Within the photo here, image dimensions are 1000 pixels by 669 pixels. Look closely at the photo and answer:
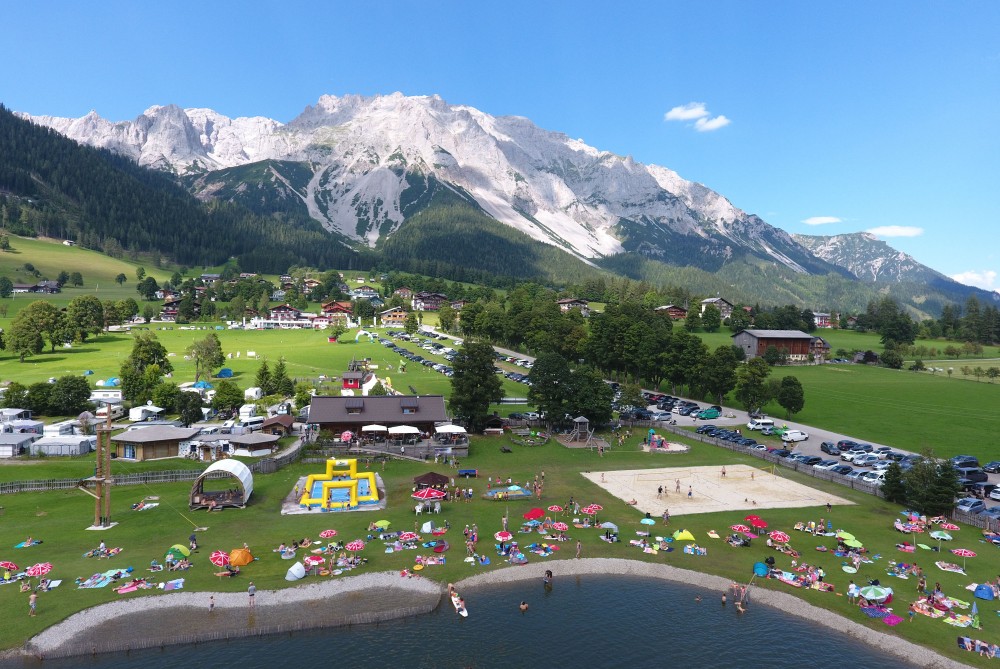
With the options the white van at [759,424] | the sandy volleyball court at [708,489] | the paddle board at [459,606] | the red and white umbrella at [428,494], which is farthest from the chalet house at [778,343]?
the paddle board at [459,606]

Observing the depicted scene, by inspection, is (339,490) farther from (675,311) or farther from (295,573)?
(675,311)

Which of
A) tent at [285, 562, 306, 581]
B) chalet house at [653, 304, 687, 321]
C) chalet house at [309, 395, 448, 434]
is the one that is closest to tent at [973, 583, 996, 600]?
tent at [285, 562, 306, 581]

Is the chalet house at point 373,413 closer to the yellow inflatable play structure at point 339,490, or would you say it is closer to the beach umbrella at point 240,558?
the yellow inflatable play structure at point 339,490

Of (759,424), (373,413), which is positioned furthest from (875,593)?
(373,413)

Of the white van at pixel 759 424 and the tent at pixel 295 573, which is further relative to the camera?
the white van at pixel 759 424

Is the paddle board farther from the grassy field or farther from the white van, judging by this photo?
the white van

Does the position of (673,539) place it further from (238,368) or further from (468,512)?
(238,368)

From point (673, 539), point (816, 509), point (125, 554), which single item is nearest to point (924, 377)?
point (816, 509)
